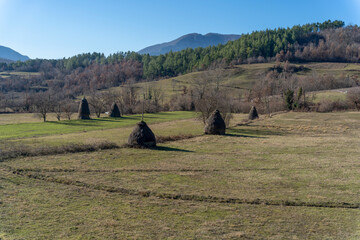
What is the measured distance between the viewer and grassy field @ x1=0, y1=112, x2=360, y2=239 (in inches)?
409

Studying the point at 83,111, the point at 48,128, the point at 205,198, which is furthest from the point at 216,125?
the point at 83,111

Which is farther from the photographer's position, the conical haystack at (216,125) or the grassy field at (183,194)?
the conical haystack at (216,125)

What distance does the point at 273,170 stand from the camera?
18.9m

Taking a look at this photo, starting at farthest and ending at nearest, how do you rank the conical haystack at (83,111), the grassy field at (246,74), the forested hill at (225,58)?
1. the forested hill at (225,58)
2. the grassy field at (246,74)
3. the conical haystack at (83,111)

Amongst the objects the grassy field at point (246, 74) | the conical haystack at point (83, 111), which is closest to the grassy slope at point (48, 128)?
the conical haystack at point (83, 111)

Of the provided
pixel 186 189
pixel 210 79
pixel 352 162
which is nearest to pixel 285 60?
pixel 210 79

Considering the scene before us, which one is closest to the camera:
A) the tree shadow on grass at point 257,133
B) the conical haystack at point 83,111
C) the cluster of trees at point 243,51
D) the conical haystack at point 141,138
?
the conical haystack at point 141,138

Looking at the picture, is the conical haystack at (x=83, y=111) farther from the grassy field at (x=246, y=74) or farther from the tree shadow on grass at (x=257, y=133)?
the grassy field at (x=246, y=74)

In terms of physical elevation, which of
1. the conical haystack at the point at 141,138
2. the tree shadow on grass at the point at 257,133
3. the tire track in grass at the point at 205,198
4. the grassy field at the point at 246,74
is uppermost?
the grassy field at the point at 246,74

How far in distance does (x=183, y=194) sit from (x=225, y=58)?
124593mm

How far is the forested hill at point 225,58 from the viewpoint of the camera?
5261 inches

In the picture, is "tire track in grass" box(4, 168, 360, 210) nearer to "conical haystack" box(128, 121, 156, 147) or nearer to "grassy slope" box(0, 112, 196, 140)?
"conical haystack" box(128, 121, 156, 147)

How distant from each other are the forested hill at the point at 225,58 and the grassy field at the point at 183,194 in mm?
107658

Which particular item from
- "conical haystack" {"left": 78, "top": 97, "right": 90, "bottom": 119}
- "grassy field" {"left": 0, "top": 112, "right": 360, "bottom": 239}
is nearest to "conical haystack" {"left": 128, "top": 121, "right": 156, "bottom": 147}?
"grassy field" {"left": 0, "top": 112, "right": 360, "bottom": 239}
